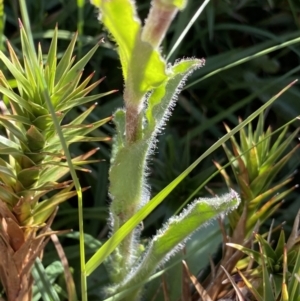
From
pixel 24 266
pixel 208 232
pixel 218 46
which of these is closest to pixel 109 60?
pixel 218 46

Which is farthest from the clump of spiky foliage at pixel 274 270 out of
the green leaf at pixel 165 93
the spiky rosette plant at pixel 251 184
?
the green leaf at pixel 165 93

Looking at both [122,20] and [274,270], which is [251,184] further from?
[122,20]

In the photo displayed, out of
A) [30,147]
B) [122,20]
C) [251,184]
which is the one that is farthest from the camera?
[251,184]

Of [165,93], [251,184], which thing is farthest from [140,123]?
[251,184]

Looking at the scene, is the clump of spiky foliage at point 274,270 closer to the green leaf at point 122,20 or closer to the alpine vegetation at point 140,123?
the alpine vegetation at point 140,123

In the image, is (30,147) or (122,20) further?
(30,147)

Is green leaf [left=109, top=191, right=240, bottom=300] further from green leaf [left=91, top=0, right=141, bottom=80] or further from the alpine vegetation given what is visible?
green leaf [left=91, top=0, right=141, bottom=80]

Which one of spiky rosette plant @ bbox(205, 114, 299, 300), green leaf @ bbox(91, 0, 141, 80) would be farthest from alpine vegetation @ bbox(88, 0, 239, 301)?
spiky rosette plant @ bbox(205, 114, 299, 300)

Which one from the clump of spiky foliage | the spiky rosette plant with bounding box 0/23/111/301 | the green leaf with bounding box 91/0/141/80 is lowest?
the clump of spiky foliage

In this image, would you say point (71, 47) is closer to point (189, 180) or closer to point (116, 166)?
point (116, 166)
